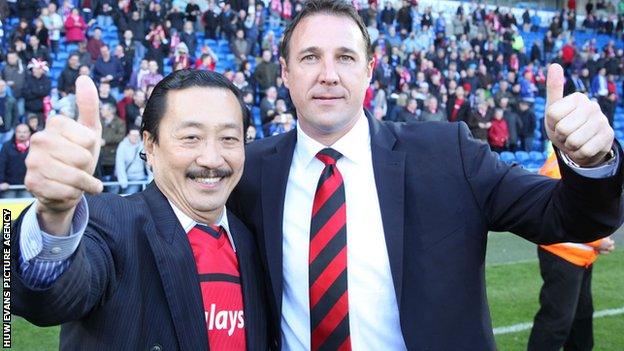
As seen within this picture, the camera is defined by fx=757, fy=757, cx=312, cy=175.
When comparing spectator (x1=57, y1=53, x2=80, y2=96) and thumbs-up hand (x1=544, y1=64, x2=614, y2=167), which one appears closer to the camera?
thumbs-up hand (x1=544, y1=64, x2=614, y2=167)

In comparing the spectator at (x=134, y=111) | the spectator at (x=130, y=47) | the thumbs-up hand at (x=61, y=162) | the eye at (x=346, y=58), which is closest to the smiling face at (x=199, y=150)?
the eye at (x=346, y=58)

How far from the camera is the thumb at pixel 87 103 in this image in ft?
5.50

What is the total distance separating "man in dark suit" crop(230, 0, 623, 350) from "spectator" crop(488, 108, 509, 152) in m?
14.5

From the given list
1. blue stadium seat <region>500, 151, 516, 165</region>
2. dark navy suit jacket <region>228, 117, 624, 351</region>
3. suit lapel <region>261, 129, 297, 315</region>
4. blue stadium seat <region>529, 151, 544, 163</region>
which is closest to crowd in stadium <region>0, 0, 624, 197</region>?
blue stadium seat <region>500, 151, 516, 165</region>

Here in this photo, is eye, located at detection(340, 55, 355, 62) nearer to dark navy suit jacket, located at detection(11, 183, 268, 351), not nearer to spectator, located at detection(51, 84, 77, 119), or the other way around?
dark navy suit jacket, located at detection(11, 183, 268, 351)

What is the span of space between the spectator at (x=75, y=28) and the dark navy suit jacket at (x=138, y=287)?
13194 millimetres

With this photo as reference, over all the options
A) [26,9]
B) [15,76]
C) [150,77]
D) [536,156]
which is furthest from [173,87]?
[536,156]

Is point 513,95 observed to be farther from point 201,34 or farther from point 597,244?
point 597,244

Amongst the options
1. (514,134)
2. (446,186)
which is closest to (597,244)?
(446,186)

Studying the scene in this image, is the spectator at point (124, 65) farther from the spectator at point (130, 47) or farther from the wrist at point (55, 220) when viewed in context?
the wrist at point (55, 220)

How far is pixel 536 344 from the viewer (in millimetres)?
4996

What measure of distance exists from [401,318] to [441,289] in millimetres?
157

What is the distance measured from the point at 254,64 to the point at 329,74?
15.0m

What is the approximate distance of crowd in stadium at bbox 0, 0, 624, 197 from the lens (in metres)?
11.8
